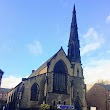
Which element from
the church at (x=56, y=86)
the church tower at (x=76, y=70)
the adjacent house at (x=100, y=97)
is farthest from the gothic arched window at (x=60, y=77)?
the adjacent house at (x=100, y=97)

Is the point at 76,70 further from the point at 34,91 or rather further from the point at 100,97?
the point at 100,97

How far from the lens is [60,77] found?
173ft

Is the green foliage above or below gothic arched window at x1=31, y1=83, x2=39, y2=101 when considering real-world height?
below

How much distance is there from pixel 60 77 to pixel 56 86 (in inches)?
96.6

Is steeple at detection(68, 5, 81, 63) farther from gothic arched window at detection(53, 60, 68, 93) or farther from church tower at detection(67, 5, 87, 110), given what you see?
gothic arched window at detection(53, 60, 68, 93)

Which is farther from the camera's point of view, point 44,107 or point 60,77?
point 60,77

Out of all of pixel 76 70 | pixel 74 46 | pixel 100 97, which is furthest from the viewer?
pixel 100 97

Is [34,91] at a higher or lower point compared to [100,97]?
higher

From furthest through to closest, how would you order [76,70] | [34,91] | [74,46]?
[74,46]
[76,70]
[34,91]

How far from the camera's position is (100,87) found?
6556 centimetres

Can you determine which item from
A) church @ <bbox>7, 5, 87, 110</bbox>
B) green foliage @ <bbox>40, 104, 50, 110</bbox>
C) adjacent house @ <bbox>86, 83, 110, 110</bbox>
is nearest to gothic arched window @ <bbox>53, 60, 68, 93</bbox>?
church @ <bbox>7, 5, 87, 110</bbox>

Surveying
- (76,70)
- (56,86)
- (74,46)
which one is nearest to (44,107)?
(56,86)

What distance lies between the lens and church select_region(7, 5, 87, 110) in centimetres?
5025

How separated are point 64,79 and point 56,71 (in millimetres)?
2771
